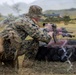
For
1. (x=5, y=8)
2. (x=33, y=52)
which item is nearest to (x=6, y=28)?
(x=33, y=52)

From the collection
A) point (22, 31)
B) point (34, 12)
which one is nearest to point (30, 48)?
point (22, 31)

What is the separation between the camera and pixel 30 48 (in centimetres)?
711

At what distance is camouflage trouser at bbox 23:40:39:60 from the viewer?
704 centimetres

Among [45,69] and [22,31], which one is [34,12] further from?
[45,69]

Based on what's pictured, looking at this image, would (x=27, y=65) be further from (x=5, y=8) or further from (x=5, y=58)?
(x=5, y=8)

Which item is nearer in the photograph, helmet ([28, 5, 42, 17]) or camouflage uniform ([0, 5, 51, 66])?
camouflage uniform ([0, 5, 51, 66])

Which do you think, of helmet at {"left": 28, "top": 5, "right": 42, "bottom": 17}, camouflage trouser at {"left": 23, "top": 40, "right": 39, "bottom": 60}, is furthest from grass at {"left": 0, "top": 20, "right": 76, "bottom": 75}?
helmet at {"left": 28, "top": 5, "right": 42, "bottom": 17}

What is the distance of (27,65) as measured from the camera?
7223 mm

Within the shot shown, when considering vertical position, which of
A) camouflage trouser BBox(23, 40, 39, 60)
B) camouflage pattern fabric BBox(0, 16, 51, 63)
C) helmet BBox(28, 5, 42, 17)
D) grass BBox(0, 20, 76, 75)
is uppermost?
helmet BBox(28, 5, 42, 17)

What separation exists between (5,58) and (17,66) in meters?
0.38

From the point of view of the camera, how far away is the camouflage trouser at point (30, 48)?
7.04 metres

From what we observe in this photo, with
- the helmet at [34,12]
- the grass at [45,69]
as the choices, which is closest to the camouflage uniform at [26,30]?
the helmet at [34,12]

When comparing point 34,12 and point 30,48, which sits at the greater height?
point 34,12

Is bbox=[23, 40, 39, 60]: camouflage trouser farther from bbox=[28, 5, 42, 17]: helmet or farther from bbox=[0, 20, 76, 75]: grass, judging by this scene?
bbox=[28, 5, 42, 17]: helmet
